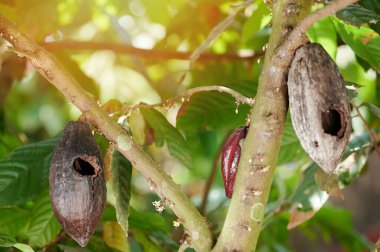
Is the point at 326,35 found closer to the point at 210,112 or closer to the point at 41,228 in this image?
the point at 210,112

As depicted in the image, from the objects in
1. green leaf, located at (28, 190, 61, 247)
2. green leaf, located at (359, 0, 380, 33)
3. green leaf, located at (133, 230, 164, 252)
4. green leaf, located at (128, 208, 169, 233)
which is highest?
green leaf, located at (359, 0, 380, 33)

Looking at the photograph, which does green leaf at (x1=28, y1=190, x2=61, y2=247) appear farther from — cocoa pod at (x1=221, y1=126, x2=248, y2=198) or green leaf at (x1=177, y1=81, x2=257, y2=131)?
cocoa pod at (x1=221, y1=126, x2=248, y2=198)

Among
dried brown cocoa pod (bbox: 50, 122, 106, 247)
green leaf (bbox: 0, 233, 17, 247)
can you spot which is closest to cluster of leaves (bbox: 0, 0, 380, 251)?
green leaf (bbox: 0, 233, 17, 247)

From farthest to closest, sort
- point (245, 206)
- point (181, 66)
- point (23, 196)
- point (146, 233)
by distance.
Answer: point (181, 66), point (146, 233), point (23, 196), point (245, 206)

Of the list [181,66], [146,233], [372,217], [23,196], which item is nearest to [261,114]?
[23,196]

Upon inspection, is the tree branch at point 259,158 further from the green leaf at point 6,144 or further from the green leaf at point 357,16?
the green leaf at point 6,144

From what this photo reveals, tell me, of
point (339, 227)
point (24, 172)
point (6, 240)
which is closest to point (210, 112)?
point (24, 172)

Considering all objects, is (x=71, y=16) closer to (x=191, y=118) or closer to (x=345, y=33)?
(x=191, y=118)
